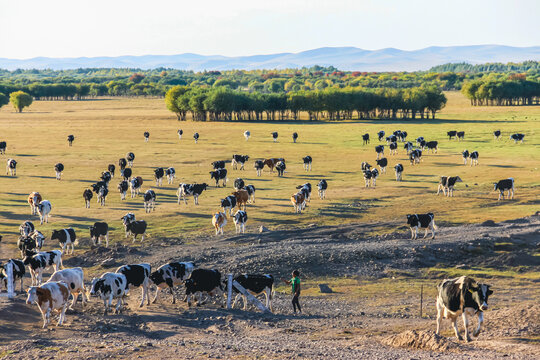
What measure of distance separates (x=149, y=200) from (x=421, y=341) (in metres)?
26.1

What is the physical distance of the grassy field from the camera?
3897cm

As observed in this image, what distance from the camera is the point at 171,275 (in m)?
23.7

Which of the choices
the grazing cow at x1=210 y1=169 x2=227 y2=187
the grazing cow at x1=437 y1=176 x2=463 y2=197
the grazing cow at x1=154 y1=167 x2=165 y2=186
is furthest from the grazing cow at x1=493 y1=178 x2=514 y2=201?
the grazing cow at x1=154 y1=167 x2=165 y2=186

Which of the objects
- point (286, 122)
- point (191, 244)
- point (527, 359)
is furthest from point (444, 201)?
point (286, 122)

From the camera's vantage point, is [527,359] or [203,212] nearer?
[527,359]

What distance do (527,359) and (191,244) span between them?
19.0 m

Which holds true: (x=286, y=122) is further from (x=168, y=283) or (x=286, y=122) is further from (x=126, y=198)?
(x=168, y=283)

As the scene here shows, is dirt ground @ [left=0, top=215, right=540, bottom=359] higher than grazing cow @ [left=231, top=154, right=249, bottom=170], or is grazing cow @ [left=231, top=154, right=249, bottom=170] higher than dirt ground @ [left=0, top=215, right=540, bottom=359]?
grazing cow @ [left=231, top=154, right=249, bottom=170]

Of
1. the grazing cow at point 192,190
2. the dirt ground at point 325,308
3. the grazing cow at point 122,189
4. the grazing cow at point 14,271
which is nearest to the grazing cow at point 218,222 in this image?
the dirt ground at point 325,308

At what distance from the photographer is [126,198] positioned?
4522cm

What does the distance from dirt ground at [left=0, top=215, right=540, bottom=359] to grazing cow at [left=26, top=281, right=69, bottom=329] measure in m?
0.50

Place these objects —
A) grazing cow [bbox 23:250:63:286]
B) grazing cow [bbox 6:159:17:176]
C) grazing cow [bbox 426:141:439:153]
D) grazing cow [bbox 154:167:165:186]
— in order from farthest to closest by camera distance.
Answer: grazing cow [bbox 426:141:439:153] → grazing cow [bbox 6:159:17:176] → grazing cow [bbox 154:167:165:186] → grazing cow [bbox 23:250:63:286]

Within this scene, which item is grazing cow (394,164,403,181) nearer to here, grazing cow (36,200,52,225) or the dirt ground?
the dirt ground

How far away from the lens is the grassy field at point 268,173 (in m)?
39.0
